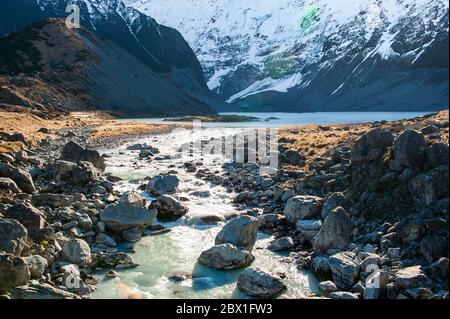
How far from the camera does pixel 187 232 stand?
25.6 metres

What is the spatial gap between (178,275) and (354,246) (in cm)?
734

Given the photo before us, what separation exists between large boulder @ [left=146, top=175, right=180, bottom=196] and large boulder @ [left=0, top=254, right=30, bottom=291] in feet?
52.3

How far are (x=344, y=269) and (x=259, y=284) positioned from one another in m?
3.19

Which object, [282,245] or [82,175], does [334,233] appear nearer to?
[282,245]

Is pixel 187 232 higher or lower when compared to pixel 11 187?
lower

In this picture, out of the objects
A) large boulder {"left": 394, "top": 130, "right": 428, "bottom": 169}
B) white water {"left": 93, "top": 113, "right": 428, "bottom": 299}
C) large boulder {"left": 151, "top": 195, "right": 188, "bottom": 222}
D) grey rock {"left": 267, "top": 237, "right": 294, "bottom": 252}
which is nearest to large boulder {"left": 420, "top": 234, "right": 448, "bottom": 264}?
white water {"left": 93, "top": 113, "right": 428, "bottom": 299}

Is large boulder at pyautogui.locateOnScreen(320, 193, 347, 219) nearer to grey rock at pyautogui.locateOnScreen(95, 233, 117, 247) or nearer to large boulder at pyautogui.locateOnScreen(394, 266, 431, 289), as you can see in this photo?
large boulder at pyautogui.locateOnScreen(394, 266, 431, 289)

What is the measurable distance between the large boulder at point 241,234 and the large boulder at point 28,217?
7.59m

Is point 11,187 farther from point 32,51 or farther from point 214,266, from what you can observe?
point 32,51

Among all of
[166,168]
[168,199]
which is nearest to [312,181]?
[168,199]

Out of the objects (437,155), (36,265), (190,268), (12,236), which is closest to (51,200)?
(12,236)

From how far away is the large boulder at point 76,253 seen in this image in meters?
19.6

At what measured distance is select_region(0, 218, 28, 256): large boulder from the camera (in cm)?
1814
